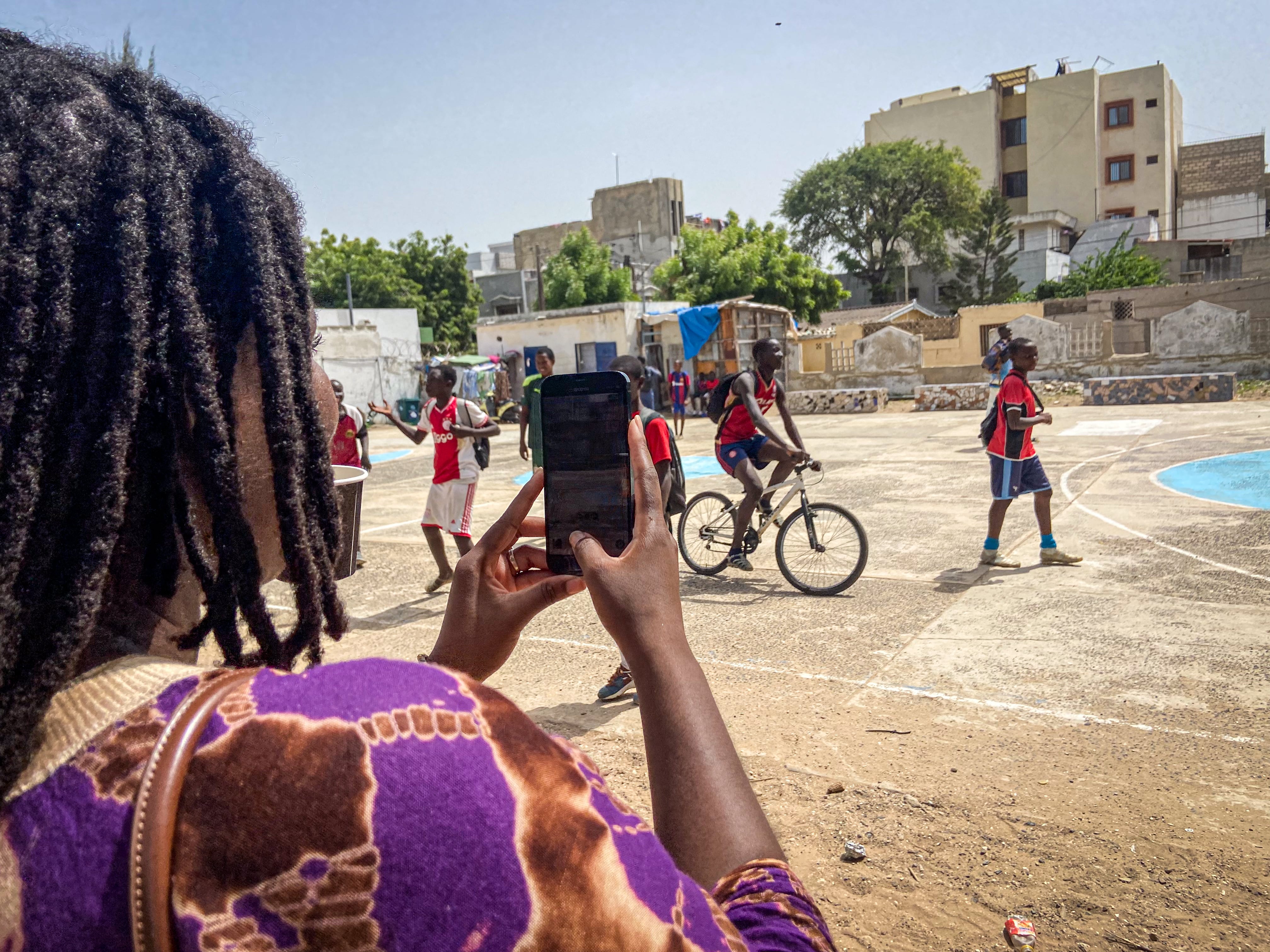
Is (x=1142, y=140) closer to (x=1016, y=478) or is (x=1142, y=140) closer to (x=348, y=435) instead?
(x=1016, y=478)

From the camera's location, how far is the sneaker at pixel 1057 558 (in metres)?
7.10

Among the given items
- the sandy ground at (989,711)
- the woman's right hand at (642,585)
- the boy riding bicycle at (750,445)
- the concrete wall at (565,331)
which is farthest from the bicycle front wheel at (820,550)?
the concrete wall at (565,331)

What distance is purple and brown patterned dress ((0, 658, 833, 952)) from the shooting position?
656 millimetres

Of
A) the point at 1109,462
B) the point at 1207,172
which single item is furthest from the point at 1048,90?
the point at 1109,462

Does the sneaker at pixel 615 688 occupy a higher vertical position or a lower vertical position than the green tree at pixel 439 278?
lower

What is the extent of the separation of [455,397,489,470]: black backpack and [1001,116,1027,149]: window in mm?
51081

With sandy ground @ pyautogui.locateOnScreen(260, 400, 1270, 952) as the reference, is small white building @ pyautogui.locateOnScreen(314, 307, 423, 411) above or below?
above

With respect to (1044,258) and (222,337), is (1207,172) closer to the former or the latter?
(1044,258)

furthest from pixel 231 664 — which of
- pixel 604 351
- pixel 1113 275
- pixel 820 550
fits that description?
pixel 1113 275

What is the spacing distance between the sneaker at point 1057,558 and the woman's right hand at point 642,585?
6.74 metres

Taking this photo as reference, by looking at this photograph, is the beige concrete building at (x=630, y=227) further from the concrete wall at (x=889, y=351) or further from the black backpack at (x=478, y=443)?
the black backpack at (x=478, y=443)

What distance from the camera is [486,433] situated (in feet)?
23.8

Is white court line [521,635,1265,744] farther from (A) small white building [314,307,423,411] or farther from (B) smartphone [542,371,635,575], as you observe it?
(A) small white building [314,307,423,411]

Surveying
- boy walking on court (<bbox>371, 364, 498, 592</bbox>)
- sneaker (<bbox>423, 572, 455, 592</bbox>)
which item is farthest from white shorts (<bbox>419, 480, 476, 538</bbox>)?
sneaker (<bbox>423, 572, 455, 592</bbox>)
